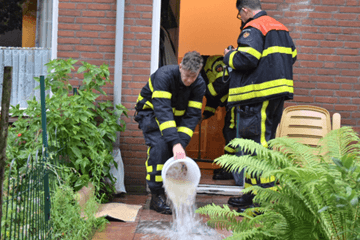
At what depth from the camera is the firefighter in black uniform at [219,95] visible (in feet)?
17.9

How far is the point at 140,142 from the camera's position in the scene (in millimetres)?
5109

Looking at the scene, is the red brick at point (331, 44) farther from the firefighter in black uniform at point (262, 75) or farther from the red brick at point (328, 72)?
the firefighter in black uniform at point (262, 75)

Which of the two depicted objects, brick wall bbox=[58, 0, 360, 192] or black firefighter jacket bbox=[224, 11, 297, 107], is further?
brick wall bbox=[58, 0, 360, 192]

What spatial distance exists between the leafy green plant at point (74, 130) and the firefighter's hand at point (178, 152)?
0.85m

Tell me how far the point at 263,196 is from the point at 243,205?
2298 millimetres

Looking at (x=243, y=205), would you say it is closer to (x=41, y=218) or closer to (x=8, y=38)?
(x=41, y=218)

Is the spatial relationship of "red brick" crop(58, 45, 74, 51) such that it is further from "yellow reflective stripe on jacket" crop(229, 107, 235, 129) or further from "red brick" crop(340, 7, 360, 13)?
"red brick" crop(340, 7, 360, 13)

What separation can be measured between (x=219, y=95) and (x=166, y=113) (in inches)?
80.1

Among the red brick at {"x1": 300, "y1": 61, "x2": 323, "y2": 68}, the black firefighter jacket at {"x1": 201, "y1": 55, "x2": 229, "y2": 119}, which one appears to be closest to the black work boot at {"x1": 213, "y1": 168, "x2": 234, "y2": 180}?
the black firefighter jacket at {"x1": 201, "y1": 55, "x2": 229, "y2": 119}

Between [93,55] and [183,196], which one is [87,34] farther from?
[183,196]

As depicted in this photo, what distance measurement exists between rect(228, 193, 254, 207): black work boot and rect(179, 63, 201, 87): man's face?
142cm

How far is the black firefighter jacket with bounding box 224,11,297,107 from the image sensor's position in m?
3.97

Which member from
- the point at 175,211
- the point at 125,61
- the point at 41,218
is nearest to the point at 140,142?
the point at 125,61

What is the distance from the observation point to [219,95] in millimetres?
5875
